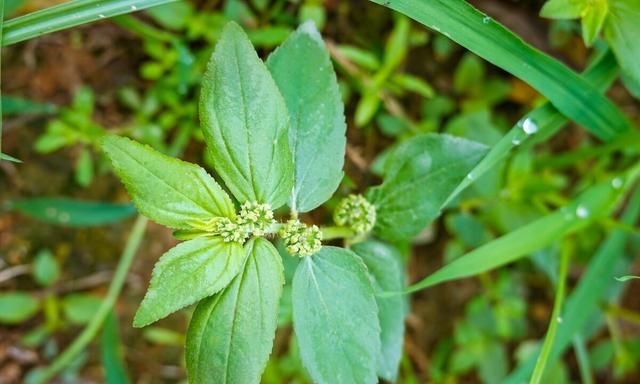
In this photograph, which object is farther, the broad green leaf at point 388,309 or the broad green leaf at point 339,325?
the broad green leaf at point 388,309

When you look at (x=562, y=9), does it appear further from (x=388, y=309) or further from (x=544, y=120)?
(x=388, y=309)

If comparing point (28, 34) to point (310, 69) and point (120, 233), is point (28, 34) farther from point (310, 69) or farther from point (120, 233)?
point (120, 233)

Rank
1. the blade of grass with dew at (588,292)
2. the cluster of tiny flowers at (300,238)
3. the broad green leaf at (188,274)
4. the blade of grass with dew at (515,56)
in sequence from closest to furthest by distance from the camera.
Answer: the broad green leaf at (188,274)
the cluster of tiny flowers at (300,238)
the blade of grass with dew at (515,56)
the blade of grass with dew at (588,292)

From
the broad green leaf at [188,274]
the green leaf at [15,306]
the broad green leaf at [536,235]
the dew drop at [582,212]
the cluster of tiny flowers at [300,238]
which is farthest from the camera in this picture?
the green leaf at [15,306]

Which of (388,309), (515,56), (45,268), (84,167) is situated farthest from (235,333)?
(45,268)

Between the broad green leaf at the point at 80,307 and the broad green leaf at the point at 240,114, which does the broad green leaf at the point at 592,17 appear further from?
the broad green leaf at the point at 80,307

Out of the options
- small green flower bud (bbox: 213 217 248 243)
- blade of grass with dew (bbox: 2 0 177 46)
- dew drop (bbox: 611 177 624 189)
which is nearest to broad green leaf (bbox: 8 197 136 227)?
blade of grass with dew (bbox: 2 0 177 46)

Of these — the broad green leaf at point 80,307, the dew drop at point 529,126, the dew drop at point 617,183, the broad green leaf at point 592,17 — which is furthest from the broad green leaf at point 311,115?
the broad green leaf at point 80,307
